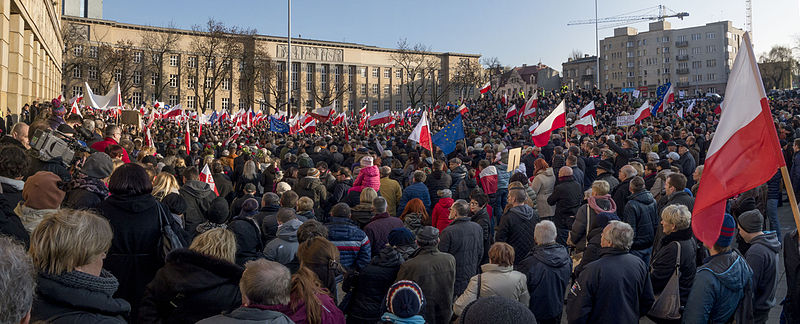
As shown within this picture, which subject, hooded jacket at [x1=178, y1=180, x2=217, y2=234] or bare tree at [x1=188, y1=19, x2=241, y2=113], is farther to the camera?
bare tree at [x1=188, y1=19, x2=241, y2=113]

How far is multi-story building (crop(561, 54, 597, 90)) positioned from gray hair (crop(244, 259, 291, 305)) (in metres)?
130

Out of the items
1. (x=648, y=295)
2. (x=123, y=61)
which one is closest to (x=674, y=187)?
(x=648, y=295)

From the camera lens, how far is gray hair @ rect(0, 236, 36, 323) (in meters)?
1.83

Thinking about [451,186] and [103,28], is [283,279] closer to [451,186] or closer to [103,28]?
[451,186]

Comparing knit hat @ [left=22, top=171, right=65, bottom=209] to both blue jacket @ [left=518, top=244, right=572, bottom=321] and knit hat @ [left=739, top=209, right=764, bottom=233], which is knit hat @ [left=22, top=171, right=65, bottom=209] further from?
knit hat @ [left=739, top=209, right=764, bottom=233]

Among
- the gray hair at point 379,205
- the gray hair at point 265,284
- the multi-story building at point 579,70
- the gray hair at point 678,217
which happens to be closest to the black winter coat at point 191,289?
the gray hair at point 265,284

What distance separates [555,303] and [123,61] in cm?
7315

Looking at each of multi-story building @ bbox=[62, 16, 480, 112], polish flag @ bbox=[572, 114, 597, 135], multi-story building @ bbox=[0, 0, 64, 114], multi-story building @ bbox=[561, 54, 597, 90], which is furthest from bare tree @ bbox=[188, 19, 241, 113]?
multi-story building @ bbox=[561, 54, 597, 90]

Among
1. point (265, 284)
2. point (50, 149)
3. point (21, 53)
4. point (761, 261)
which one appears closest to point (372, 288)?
point (265, 284)

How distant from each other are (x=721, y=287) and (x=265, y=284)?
11.7 ft

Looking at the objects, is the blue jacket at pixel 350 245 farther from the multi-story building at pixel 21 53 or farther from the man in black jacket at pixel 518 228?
the multi-story building at pixel 21 53

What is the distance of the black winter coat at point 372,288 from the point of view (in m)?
5.27

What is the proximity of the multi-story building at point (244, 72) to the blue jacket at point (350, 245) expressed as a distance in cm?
6260

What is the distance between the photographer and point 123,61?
69.8 m
